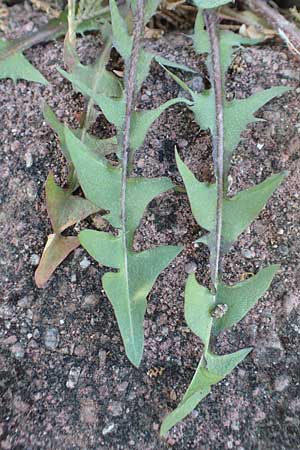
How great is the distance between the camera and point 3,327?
1377 millimetres

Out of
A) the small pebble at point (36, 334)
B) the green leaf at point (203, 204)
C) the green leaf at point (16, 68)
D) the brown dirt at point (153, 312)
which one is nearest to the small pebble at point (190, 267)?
the brown dirt at point (153, 312)

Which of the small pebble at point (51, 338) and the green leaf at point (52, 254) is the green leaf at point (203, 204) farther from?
the small pebble at point (51, 338)

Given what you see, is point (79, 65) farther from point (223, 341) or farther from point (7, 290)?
point (223, 341)

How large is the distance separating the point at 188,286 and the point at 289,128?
49cm

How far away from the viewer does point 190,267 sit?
1.40 m

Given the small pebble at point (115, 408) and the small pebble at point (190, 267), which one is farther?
the small pebble at point (190, 267)

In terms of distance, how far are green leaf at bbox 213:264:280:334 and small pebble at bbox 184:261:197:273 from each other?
0.14 m

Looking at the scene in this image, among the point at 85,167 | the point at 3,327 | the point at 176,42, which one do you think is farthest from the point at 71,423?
the point at 176,42

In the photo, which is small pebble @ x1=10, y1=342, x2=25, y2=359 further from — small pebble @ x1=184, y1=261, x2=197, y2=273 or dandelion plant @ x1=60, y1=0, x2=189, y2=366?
small pebble @ x1=184, y1=261, x2=197, y2=273

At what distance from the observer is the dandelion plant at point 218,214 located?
1204mm

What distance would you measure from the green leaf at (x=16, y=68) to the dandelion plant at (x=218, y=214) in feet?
1.18

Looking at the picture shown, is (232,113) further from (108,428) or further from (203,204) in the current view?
(108,428)

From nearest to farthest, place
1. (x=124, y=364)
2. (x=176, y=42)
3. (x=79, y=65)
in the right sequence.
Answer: (x=124, y=364)
(x=79, y=65)
(x=176, y=42)

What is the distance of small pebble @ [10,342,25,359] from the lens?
135 centimetres
